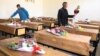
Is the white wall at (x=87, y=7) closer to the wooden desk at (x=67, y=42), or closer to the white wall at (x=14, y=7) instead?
the white wall at (x=14, y=7)

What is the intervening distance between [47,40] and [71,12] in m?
5.45

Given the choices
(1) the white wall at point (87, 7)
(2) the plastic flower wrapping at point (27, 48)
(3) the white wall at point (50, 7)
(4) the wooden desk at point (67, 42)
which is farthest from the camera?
(1) the white wall at point (87, 7)

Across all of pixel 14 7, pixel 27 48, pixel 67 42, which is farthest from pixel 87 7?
pixel 27 48

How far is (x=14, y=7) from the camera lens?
722 cm

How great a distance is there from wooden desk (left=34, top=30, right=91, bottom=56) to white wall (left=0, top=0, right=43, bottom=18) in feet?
15.0

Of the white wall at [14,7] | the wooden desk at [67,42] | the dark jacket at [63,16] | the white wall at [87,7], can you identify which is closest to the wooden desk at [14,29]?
the dark jacket at [63,16]

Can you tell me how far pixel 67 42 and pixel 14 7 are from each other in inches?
212

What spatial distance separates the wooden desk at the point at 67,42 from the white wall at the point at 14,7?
15.0 feet

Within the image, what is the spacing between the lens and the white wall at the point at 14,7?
22.1ft

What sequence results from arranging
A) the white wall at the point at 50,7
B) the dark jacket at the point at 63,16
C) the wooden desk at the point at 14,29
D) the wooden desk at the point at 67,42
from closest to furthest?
the wooden desk at the point at 67,42 < the wooden desk at the point at 14,29 < the dark jacket at the point at 63,16 < the white wall at the point at 50,7

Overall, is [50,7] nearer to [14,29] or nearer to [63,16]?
[63,16]

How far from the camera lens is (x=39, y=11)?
8.88m

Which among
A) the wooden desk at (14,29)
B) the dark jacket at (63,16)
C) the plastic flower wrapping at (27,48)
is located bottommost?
the wooden desk at (14,29)

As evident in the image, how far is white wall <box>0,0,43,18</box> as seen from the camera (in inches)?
266
